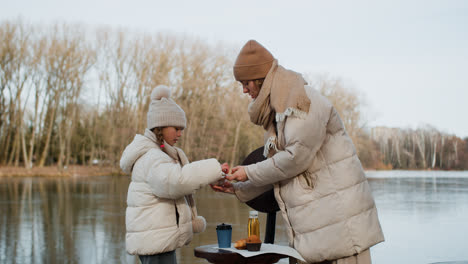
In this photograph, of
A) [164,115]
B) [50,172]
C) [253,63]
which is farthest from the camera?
[50,172]

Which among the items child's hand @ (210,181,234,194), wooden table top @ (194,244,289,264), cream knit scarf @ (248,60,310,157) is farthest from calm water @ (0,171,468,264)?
cream knit scarf @ (248,60,310,157)

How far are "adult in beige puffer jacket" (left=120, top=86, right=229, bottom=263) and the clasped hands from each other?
4 centimetres

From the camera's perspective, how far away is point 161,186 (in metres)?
3.21

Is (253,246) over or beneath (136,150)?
beneath

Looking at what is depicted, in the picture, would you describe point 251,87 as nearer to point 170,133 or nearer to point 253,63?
point 253,63

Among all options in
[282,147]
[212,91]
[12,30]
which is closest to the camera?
[282,147]

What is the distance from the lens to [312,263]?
298 centimetres

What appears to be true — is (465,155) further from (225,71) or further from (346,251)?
(346,251)

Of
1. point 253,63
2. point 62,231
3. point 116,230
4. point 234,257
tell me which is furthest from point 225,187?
point 62,231

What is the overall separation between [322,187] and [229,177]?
622mm

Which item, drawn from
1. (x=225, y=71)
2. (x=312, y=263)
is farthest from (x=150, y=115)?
(x=225, y=71)

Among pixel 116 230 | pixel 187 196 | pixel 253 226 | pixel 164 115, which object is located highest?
pixel 164 115

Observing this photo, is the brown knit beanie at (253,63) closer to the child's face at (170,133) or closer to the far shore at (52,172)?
the child's face at (170,133)

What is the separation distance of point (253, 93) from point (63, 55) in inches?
1652
